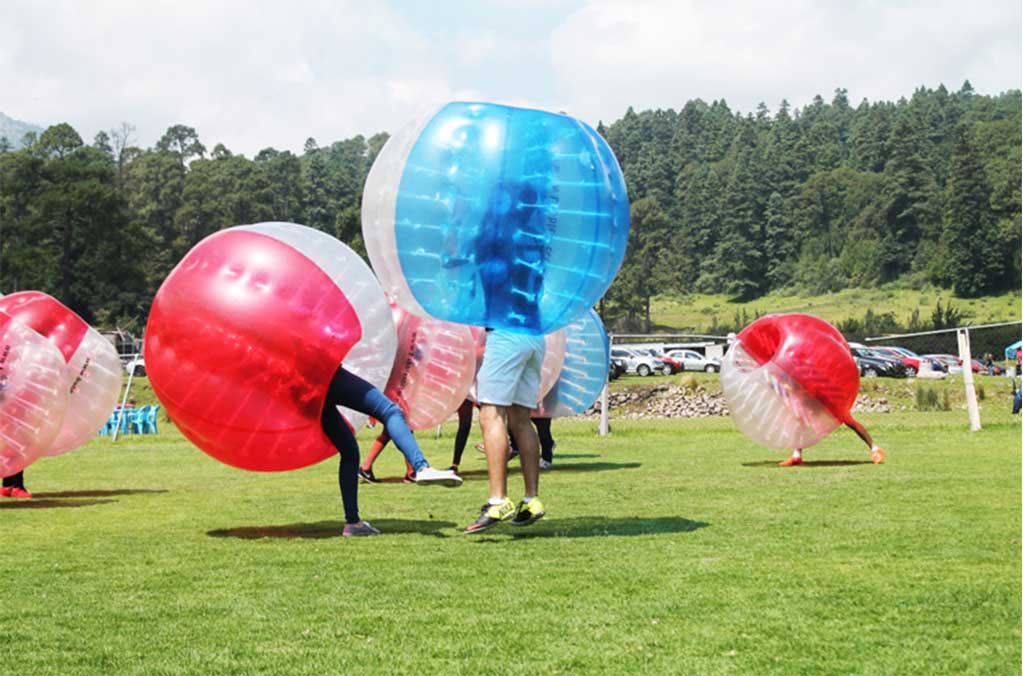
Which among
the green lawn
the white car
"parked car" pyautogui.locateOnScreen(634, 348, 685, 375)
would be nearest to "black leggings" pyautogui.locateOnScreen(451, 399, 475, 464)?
the green lawn

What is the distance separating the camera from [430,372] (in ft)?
40.1

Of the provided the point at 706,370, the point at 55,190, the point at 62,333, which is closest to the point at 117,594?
the point at 62,333

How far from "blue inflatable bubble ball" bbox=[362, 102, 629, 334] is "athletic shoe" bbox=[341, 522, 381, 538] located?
1.64 meters

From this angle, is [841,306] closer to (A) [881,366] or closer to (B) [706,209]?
(B) [706,209]

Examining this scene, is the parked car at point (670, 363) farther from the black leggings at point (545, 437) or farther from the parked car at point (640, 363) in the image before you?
the black leggings at point (545, 437)

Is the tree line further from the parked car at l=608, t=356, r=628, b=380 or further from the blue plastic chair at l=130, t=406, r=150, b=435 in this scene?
the blue plastic chair at l=130, t=406, r=150, b=435

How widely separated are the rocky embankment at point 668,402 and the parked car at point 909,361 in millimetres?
8426

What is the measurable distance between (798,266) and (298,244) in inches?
5289

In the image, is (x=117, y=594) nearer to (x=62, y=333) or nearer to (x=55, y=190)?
(x=62, y=333)

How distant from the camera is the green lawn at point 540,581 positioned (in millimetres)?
4938

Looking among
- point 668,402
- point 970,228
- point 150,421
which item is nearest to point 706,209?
point 970,228

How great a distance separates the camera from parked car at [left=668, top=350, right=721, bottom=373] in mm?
58531

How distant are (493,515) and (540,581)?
1.72 metres

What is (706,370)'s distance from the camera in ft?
192
